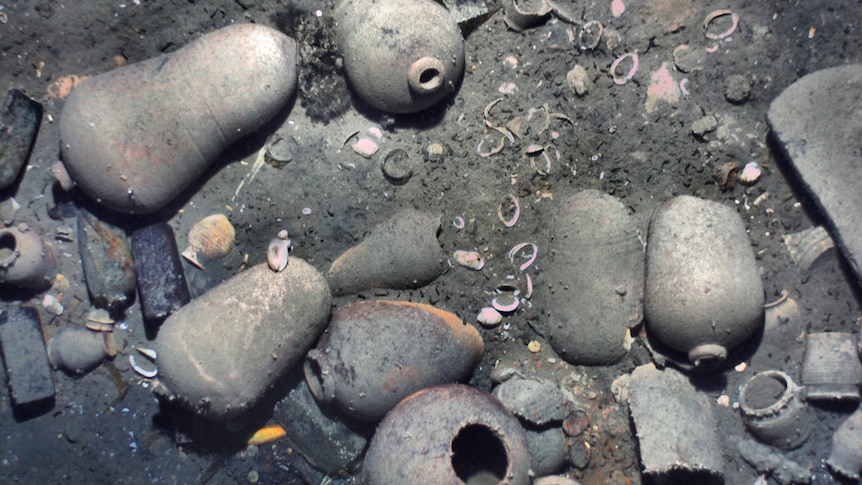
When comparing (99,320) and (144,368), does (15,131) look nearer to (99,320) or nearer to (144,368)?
(99,320)

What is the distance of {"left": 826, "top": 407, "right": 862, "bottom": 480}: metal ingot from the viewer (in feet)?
9.32

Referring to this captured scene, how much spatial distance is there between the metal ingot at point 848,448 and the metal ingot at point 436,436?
163cm

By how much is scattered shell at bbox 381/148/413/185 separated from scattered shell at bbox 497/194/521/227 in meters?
0.54

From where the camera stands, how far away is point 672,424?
9.29ft

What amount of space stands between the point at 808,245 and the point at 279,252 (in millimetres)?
2777

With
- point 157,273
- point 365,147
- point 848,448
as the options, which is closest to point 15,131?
point 157,273

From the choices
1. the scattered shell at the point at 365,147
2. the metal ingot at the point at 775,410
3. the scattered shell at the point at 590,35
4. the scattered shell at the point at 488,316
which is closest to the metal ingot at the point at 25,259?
the scattered shell at the point at 365,147

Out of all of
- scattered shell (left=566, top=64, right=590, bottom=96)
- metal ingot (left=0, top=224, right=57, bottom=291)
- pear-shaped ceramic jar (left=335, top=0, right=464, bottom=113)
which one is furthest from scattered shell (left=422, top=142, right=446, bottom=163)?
metal ingot (left=0, top=224, right=57, bottom=291)

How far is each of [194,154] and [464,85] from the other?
1524 mm

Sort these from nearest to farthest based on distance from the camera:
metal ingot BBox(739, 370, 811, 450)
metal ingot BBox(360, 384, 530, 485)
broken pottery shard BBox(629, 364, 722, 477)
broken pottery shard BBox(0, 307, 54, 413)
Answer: metal ingot BBox(360, 384, 530, 485), broken pottery shard BBox(629, 364, 722, 477), metal ingot BBox(739, 370, 811, 450), broken pottery shard BBox(0, 307, 54, 413)

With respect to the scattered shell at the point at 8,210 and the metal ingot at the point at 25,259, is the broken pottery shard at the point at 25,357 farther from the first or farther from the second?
the scattered shell at the point at 8,210

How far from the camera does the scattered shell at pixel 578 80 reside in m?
3.17

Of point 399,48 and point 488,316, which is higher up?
point 399,48

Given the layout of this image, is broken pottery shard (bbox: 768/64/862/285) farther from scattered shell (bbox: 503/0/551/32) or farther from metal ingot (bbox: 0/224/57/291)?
metal ingot (bbox: 0/224/57/291)
